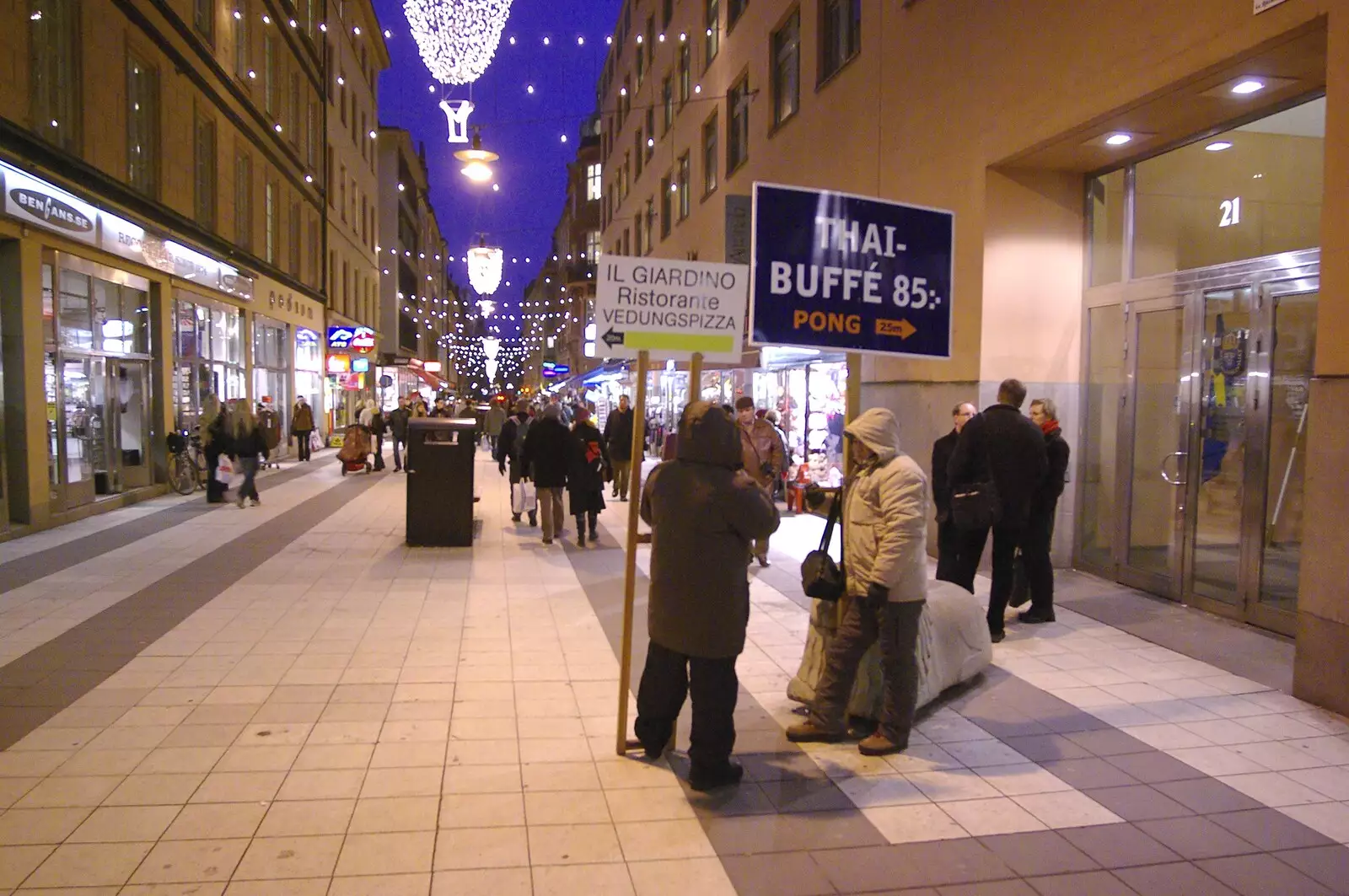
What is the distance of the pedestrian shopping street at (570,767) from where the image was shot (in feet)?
12.0

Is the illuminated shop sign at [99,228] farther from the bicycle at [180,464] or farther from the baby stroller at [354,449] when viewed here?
the baby stroller at [354,449]

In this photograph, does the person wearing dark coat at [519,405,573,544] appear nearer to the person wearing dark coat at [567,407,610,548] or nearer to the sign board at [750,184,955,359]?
the person wearing dark coat at [567,407,610,548]

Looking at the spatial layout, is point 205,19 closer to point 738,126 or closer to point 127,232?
point 127,232

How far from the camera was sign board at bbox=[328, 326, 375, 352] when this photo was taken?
2702 cm

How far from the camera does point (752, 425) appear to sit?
34.5ft

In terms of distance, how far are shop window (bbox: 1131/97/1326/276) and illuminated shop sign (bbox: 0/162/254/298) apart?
11.9 metres

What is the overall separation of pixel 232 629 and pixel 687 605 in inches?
176

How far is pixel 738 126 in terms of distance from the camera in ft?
66.0

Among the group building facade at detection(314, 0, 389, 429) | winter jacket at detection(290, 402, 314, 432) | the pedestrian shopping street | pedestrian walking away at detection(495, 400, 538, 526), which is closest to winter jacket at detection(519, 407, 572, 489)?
pedestrian walking away at detection(495, 400, 538, 526)

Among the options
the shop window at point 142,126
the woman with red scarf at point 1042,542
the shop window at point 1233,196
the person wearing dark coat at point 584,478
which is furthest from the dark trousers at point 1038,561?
the shop window at point 142,126

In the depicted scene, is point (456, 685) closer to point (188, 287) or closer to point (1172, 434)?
point (1172, 434)

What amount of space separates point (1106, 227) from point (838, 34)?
21.3ft

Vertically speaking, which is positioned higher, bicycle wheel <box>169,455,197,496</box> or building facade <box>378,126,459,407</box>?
building facade <box>378,126,459,407</box>

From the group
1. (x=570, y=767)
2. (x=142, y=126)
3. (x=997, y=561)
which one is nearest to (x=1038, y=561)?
(x=997, y=561)
